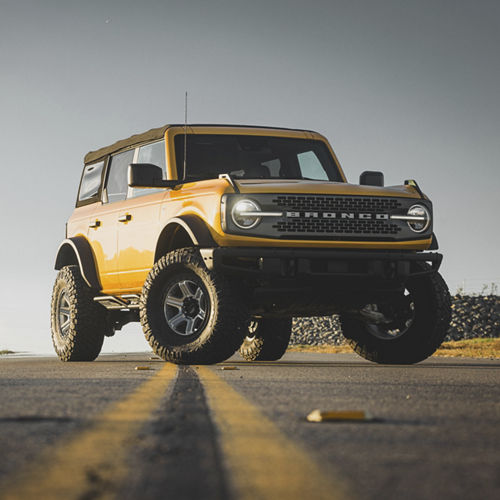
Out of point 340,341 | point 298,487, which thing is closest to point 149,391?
point 298,487

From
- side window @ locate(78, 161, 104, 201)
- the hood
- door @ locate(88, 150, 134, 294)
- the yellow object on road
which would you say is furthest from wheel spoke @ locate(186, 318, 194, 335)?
the yellow object on road

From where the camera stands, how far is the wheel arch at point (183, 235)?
8664mm

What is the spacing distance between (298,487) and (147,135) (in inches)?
343

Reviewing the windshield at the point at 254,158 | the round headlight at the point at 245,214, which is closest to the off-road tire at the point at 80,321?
the windshield at the point at 254,158

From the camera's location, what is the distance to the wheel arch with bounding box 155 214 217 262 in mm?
8664

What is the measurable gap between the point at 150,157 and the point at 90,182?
1.69 m

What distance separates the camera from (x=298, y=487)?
2.38m

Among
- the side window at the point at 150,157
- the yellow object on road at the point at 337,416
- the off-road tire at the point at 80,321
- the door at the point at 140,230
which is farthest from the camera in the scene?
the off-road tire at the point at 80,321

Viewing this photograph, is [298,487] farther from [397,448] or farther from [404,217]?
[404,217]

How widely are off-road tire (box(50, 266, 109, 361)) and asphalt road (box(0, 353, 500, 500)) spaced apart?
5559 millimetres

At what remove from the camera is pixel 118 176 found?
440 inches

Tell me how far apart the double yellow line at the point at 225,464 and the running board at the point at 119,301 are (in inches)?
243

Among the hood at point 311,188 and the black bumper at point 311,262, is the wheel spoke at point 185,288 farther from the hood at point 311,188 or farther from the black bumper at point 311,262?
the hood at point 311,188

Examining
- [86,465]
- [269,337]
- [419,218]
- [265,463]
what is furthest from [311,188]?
[86,465]
